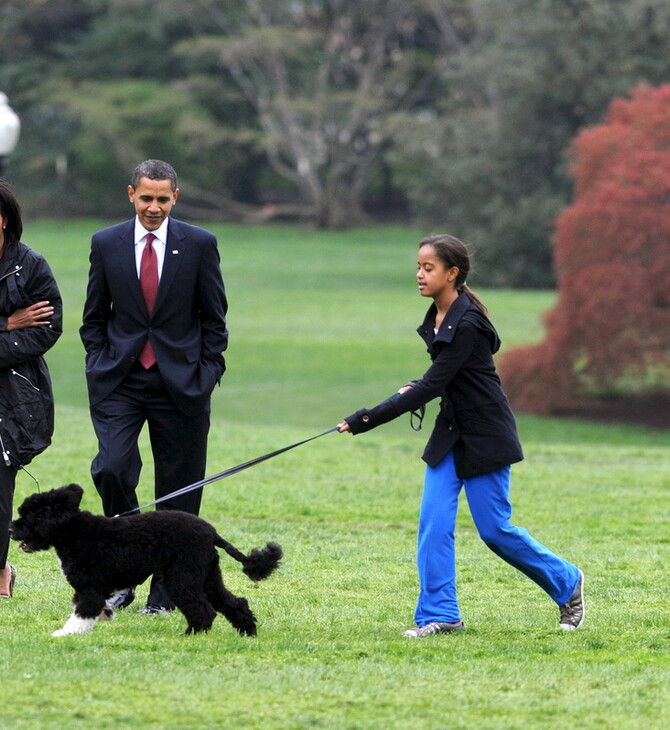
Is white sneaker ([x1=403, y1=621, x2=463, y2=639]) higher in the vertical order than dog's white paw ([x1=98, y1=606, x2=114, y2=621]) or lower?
higher

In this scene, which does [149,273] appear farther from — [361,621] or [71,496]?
[361,621]

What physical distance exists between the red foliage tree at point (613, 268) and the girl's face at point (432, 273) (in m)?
17.9

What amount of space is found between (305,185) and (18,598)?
56.5 meters

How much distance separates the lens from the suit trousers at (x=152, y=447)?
697 cm

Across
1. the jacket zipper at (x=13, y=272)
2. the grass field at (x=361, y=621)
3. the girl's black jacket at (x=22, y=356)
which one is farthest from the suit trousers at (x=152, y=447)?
the jacket zipper at (x=13, y=272)

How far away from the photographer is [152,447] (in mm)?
7109

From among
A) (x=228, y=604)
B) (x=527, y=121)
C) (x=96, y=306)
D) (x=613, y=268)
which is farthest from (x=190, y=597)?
(x=527, y=121)

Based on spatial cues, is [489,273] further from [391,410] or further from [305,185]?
[391,410]

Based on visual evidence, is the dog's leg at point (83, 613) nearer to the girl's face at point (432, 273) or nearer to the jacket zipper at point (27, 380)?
the jacket zipper at point (27, 380)

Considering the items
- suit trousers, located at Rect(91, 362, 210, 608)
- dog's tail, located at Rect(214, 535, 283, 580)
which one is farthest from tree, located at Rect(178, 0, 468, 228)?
dog's tail, located at Rect(214, 535, 283, 580)

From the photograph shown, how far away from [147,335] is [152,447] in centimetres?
58

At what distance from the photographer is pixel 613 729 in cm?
512

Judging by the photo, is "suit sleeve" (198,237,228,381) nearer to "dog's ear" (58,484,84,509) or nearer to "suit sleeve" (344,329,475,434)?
"suit sleeve" (344,329,475,434)

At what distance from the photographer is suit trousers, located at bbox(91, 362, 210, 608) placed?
6.97m
